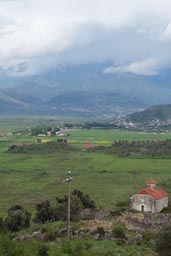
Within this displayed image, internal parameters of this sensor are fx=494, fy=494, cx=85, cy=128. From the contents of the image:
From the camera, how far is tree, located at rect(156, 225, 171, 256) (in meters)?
30.8

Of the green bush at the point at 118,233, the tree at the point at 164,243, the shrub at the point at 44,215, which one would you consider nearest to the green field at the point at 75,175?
the shrub at the point at 44,215

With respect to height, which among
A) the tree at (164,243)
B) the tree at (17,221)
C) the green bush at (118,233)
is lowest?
the tree at (17,221)

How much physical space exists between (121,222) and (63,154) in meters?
75.5

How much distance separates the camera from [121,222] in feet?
139

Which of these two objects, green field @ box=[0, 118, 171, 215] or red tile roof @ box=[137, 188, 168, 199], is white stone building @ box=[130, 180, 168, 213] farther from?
green field @ box=[0, 118, 171, 215]

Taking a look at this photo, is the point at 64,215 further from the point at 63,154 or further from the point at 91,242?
the point at 63,154

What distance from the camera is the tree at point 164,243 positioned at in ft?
101

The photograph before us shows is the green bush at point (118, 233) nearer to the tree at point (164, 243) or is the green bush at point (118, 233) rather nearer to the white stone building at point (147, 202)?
the tree at point (164, 243)

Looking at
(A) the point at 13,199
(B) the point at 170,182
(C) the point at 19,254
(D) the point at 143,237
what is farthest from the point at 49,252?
(B) the point at 170,182

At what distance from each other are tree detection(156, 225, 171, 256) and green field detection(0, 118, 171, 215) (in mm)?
21568

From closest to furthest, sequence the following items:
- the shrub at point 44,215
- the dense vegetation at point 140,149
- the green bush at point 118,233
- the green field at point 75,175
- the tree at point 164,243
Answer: the tree at point 164,243, the green bush at point 118,233, the shrub at point 44,215, the green field at point 75,175, the dense vegetation at point 140,149

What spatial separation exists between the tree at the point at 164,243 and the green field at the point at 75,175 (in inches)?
849

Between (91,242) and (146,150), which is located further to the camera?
(146,150)

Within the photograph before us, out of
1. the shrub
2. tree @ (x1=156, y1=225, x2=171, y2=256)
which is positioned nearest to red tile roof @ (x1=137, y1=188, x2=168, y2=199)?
the shrub
